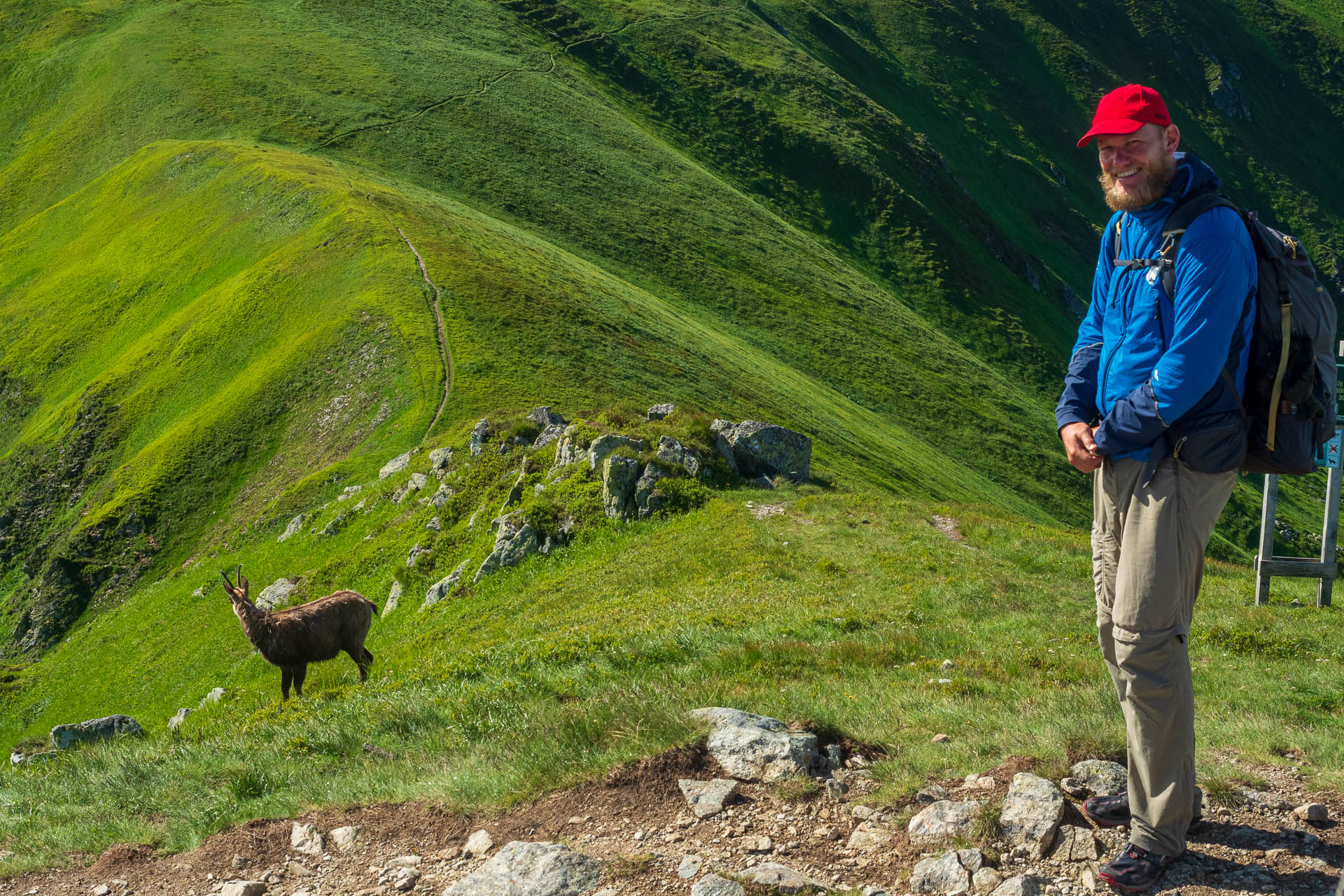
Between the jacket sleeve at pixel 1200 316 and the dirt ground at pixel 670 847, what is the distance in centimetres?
268

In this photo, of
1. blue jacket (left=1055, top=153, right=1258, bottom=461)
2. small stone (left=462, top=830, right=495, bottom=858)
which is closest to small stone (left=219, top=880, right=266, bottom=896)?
small stone (left=462, top=830, right=495, bottom=858)

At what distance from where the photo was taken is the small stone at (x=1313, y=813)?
6.34m

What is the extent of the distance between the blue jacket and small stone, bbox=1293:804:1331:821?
2.75 metres

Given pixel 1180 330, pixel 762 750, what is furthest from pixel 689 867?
pixel 1180 330

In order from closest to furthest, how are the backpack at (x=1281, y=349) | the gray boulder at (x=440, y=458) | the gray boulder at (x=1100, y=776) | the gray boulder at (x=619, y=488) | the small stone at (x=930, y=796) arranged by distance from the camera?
the backpack at (x=1281, y=349), the gray boulder at (x=1100, y=776), the small stone at (x=930, y=796), the gray boulder at (x=619, y=488), the gray boulder at (x=440, y=458)

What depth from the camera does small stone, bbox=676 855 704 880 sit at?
6301mm

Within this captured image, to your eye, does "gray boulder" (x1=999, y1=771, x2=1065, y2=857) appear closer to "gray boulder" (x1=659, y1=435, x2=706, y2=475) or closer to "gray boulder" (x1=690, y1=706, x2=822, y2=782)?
"gray boulder" (x1=690, y1=706, x2=822, y2=782)

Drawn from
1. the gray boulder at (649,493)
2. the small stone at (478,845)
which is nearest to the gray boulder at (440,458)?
the gray boulder at (649,493)

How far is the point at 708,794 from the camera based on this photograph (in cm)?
717

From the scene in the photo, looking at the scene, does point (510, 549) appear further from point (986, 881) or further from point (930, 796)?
point (986, 881)

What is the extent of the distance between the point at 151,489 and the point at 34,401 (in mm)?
A: 20712

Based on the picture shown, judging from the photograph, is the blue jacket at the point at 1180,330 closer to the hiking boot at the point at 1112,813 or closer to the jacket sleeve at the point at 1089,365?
the jacket sleeve at the point at 1089,365

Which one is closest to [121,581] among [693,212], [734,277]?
[734,277]

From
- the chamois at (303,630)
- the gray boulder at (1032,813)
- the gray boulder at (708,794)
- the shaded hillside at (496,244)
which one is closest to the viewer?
the gray boulder at (1032,813)
